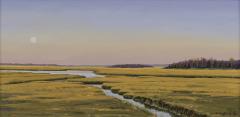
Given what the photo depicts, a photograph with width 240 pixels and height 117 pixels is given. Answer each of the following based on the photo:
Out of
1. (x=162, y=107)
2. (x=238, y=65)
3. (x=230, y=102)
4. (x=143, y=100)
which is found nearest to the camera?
(x=162, y=107)

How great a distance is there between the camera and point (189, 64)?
16912 centimetres

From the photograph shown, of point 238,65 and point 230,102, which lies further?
point 238,65

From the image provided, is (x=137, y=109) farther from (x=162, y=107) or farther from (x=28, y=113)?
(x=28, y=113)

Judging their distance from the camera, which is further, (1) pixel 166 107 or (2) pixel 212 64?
(2) pixel 212 64

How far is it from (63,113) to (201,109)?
377 inches

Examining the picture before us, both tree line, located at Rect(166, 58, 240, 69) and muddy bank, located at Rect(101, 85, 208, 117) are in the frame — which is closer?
muddy bank, located at Rect(101, 85, 208, 117)

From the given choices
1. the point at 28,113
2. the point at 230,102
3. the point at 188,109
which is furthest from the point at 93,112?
the point at 230,102

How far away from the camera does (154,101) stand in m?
36.1

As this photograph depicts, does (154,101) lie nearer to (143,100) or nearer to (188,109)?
(143,100)

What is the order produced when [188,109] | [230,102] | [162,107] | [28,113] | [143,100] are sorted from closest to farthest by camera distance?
[28,113] < [188,109] < [162,107] < [230,102] < [143,100]

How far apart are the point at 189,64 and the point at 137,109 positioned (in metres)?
141

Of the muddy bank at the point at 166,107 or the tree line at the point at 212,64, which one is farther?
the tree line at the point at 212,64

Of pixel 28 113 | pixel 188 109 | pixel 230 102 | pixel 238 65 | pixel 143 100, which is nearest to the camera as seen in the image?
pixel 28 113

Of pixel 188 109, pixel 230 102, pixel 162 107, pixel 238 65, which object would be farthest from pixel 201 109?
pixel 238 65
